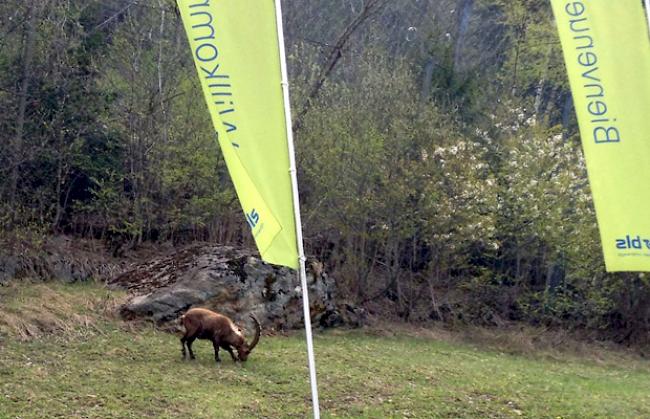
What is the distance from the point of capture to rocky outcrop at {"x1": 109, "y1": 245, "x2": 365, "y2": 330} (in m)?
16.2

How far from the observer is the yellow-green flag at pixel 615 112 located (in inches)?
334

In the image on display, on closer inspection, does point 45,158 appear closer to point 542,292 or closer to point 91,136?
point 91,136

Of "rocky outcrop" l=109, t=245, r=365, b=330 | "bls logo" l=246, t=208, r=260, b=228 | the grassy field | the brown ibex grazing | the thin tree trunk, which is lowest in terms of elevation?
the grassy field

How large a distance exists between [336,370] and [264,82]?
687cm

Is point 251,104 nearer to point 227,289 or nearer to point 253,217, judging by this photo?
point 253,217

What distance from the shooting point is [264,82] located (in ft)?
28.2

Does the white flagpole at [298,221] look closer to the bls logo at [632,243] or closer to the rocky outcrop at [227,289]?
the bls logo at [632,243]

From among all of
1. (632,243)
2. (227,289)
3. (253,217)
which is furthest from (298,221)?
(227,289)

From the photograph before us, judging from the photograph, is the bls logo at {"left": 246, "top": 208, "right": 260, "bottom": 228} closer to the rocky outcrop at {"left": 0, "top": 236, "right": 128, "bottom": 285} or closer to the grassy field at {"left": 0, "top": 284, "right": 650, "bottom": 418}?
the grassy field at {"left": 0, "top": 284, "right": 650, "bottom": 418}

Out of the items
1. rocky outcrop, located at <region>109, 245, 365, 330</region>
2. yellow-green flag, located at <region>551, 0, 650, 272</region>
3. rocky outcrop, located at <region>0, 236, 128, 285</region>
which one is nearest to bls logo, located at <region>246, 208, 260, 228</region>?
yellow-green flag, located at <region>551, 0, 650, 272</region>

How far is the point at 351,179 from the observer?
21188mm

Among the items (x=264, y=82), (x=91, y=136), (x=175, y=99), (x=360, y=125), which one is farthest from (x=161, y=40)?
(x=264, y=82)

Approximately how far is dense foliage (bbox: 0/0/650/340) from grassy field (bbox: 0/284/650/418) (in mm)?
3970

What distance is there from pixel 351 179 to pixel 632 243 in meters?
13.0
